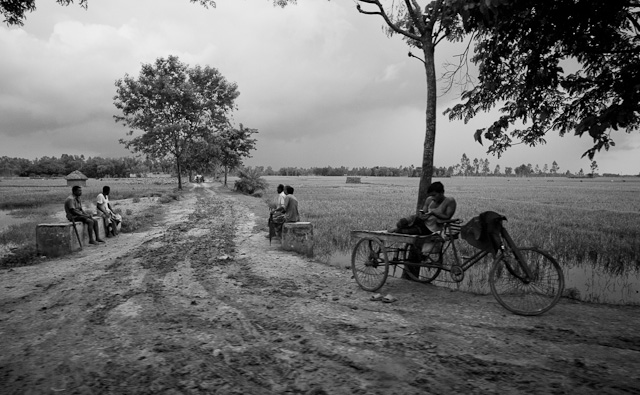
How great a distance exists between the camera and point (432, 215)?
5543 mm

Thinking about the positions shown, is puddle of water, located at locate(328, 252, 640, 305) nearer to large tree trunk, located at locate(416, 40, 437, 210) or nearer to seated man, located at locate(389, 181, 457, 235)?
seated man, located at locate(389, 181, 457, 235)

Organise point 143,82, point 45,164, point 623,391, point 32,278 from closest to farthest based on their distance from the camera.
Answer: point 623,391 → point 32,278 → point 143,82 → point 45,164

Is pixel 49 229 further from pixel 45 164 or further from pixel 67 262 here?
pixel 45 164

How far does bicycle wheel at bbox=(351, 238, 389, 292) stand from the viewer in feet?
19.4

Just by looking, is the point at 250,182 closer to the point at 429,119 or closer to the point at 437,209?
the point at 429,119

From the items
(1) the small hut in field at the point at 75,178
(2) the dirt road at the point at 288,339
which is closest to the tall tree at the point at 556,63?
(2) the dirt road at the point at 288,339

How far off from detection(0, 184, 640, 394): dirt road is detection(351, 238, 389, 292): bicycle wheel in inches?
15.4

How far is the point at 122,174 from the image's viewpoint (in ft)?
396

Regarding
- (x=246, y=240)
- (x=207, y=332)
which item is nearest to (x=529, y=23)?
(x=207, y=332)

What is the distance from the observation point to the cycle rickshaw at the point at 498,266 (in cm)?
457

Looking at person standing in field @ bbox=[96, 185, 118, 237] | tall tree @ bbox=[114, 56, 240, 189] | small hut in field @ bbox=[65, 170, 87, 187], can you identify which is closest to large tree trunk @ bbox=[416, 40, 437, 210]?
person standing in field @ bbox=[96, 185, 118, 237]

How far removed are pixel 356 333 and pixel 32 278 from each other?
6520 mm

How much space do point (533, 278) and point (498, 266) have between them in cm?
43

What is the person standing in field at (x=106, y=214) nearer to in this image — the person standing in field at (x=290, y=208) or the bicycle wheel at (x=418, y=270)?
the person standing in field at (x=290, y=208)
